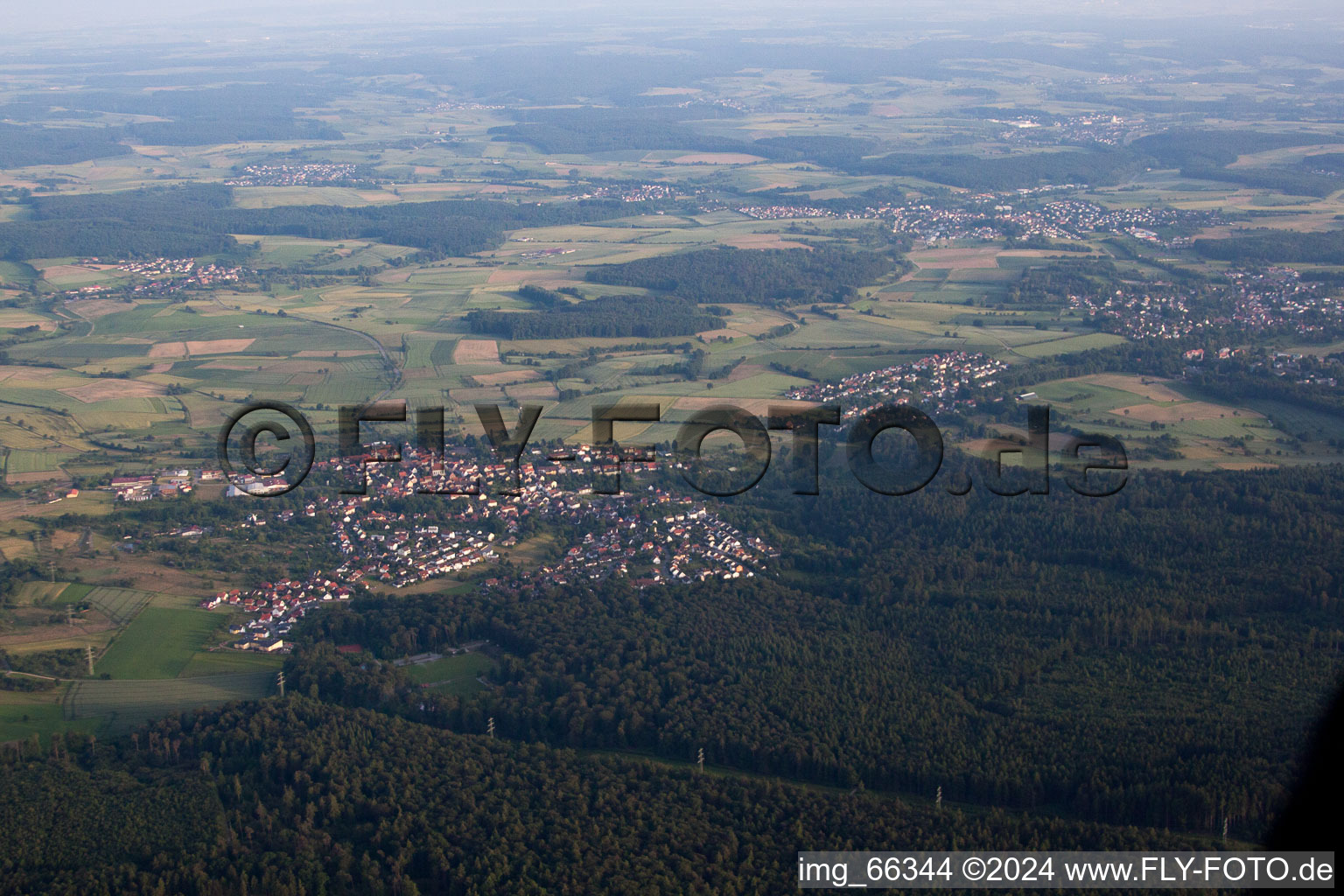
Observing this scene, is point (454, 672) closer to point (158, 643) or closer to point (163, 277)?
point (158, 643)

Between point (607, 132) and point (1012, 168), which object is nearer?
point (1012, 168)

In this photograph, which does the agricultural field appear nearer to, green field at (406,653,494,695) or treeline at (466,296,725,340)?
treeline at (466,296,725,340)

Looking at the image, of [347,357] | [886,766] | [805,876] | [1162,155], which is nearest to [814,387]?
[347,357]

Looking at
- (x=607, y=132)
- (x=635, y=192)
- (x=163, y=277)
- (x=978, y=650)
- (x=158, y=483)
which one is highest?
(x=607, y=132)

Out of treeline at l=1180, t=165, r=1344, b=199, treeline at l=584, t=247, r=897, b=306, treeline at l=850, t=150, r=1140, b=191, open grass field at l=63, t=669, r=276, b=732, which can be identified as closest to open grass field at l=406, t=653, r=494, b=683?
open grass field at l=63, t=669, r=276, b=732

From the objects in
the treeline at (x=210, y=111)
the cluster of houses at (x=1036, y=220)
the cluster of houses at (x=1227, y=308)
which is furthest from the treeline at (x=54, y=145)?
the cluster of houses at (x=1227, y=308)

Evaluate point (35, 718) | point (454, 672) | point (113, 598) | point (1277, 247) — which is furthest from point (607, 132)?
point (35, 718)
